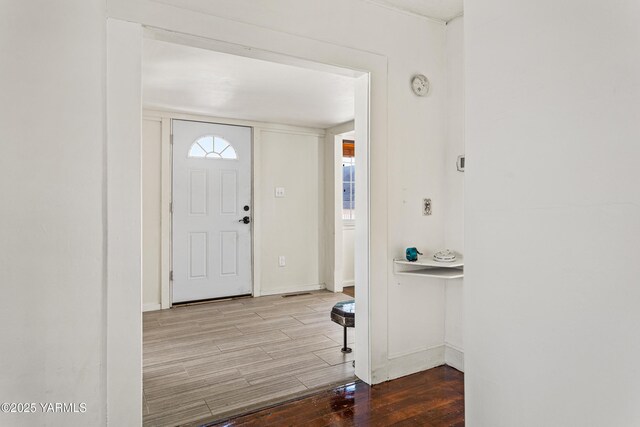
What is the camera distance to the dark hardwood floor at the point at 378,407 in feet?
6.26

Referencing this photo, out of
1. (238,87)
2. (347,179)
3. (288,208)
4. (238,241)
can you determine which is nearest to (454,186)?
(238,87)

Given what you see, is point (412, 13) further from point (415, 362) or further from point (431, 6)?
point (415, 362)

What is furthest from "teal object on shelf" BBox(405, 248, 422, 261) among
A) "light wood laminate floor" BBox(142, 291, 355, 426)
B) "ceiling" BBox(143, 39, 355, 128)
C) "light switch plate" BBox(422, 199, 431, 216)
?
"ceiling" BBox(143, 39, 355, 128)

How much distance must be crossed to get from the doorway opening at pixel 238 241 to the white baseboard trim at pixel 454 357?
0.71m

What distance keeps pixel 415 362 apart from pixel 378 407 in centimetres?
56

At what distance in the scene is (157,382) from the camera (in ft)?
Result: 7.76

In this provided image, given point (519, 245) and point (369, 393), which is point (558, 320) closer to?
point (519, 245)

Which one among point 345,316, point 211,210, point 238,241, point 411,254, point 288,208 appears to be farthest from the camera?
point 288,208

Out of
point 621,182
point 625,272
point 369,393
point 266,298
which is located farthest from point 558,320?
point 266,298

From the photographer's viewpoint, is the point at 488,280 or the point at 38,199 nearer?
the point at 488,280

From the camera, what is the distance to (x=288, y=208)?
497 centimetres

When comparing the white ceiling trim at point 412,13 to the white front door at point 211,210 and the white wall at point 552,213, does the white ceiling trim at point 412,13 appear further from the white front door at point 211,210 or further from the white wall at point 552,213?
the white front door at point 211,210

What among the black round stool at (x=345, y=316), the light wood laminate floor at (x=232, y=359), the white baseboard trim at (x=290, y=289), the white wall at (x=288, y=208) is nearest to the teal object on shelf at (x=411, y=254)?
the black round stool at (x=345, y=316)

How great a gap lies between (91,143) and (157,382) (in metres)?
1.59
